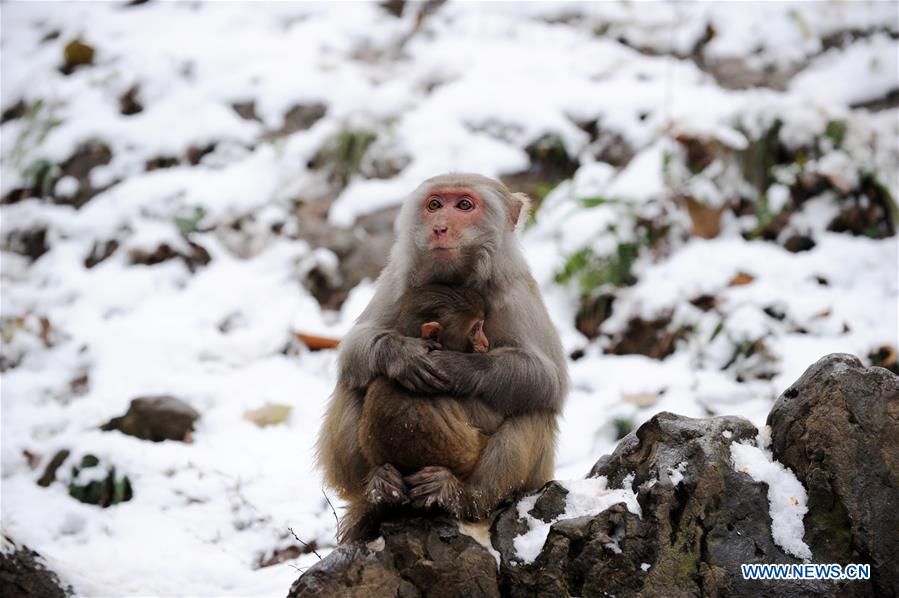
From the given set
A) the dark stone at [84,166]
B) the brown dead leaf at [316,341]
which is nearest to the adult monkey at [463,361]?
the brown dead leaf at [316,341]

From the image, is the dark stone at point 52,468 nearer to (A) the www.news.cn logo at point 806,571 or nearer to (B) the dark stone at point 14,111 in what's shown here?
(A) the www.news.cn logo at point 806,571

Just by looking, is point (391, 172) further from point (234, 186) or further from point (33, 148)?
point (33, 148)

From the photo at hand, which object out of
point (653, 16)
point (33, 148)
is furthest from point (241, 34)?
Result: point (653, 16)

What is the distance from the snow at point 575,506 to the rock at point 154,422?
2761 mm

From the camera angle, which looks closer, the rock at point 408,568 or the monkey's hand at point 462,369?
the rock at point 408,568

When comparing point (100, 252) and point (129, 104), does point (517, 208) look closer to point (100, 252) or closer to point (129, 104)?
point (100, 252)

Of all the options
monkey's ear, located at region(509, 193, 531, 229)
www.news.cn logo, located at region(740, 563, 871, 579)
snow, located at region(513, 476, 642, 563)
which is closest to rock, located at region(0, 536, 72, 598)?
snow, located at region(513, 476, 642, 563)

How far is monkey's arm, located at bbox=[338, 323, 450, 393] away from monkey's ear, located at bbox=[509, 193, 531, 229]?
0.84m

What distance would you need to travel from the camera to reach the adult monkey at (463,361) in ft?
12.0

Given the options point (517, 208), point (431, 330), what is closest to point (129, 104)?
point (517, 208)

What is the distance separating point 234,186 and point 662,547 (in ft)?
19.1

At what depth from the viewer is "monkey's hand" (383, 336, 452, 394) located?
365 centimetres

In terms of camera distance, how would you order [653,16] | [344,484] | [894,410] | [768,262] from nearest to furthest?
[894,410], [344,484], [768,262], [653,16]

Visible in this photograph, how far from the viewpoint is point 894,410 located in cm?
358
